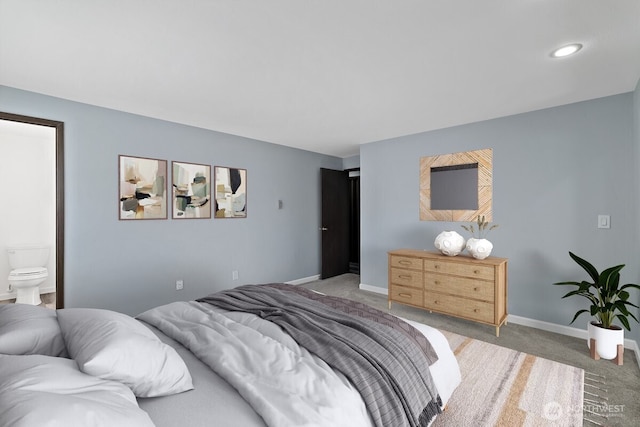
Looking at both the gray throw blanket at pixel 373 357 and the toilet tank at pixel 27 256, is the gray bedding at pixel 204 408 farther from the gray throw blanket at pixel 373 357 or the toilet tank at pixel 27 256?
the toilet tank at pixel 27 256

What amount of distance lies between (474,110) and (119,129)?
3845mm

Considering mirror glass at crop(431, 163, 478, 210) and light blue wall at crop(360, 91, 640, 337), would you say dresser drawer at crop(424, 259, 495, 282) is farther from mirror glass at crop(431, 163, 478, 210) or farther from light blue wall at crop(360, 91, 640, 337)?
mirror glass at crop(431, 163, 478, 210)

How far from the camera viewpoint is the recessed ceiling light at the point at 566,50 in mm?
1953

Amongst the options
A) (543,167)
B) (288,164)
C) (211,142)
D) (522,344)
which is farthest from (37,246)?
(543,167)

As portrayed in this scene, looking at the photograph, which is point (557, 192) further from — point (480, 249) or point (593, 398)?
point (593, 398)

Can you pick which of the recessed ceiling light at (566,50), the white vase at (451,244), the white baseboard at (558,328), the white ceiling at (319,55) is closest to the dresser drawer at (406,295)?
the white vase at (451,244)

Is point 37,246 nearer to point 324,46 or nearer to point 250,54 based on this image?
point 250,54

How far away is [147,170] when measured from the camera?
3.36 metres

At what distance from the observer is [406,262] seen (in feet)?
11.7

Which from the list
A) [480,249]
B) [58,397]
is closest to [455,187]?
[480,249]

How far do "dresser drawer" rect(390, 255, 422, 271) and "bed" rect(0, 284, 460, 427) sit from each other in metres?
1.71

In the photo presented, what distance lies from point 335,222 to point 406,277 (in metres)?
2.25

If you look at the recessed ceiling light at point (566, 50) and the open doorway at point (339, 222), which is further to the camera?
the open doorway at point (339, 222)

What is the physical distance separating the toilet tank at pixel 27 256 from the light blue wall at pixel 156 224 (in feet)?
5.56
